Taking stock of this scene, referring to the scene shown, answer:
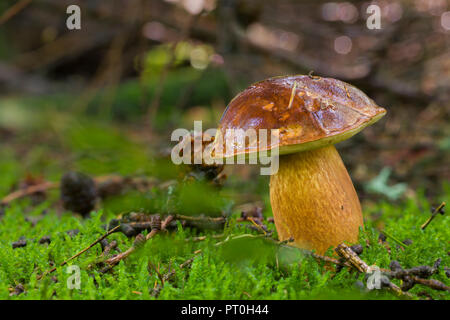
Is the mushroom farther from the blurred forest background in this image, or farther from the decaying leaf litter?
the blurred forest background

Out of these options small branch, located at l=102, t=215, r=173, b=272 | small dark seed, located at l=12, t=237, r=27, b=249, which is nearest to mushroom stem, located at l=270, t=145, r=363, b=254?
small branch, located at l=102, t=215, r=173, b=272

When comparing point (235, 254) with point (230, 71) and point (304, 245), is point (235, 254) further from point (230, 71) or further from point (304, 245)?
point (230, 71)

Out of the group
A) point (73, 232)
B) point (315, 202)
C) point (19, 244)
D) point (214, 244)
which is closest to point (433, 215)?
point (315, 202)

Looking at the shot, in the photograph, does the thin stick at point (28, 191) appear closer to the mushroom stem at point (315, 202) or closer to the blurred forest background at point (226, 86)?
the blurred forest background at point (226, 86)

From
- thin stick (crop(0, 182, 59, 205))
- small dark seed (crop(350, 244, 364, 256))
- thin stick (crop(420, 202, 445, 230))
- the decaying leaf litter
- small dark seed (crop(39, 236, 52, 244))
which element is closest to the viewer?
the decaying leaf litter

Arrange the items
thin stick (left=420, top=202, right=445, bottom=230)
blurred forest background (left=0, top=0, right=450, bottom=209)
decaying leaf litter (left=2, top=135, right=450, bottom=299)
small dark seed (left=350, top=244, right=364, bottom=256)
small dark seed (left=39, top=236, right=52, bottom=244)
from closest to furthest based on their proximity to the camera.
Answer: decaying leaf litter (left=2, top=135, right=450, bottom=299), small dark seed (left=350, top=244, right=364, bottom=256), thin stick (left=420, top=202, right=445, bottom=230), small dark seed (left=39, top=236, right=52, bottom=244), blurred forest background (left=0, top=0, right=450, bottom=209)

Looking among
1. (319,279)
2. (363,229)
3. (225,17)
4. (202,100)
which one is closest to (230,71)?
(225,17)

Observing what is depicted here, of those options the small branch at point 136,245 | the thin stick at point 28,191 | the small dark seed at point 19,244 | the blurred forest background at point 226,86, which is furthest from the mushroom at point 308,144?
the thin stick at point 28,191
